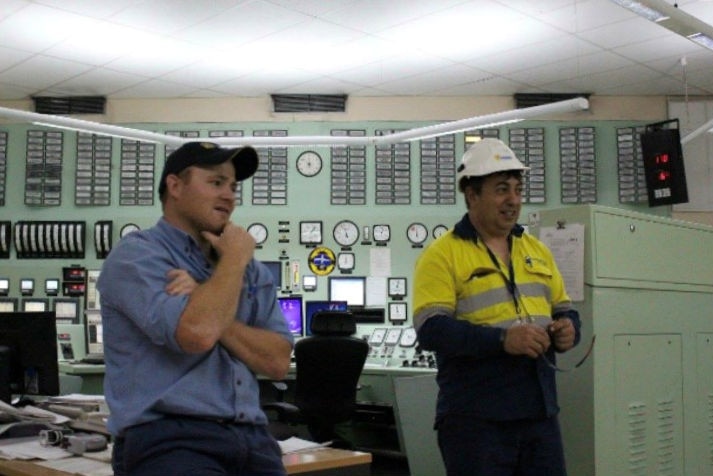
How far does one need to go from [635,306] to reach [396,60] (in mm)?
3903

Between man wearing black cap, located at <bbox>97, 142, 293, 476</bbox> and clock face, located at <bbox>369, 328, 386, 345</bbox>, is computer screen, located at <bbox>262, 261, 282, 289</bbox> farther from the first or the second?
man wearing black cap, located at <bbox>97, 142, 293, 476</bbox>

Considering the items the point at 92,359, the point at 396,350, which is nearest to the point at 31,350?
the point at 92,359

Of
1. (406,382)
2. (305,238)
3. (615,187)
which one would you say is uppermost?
(615,187)

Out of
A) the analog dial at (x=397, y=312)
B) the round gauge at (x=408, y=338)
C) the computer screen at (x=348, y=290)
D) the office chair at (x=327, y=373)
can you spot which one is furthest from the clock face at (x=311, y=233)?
the office chair at (x=327, y=373)

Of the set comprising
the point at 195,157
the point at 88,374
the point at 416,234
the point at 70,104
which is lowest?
the point at 88,374

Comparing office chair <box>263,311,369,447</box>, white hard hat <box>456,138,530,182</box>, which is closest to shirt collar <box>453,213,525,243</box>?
white hard hat <box>456,138,530,182</box>

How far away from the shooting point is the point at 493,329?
2.25m

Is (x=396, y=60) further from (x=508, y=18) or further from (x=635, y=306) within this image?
(x=635, y=306)

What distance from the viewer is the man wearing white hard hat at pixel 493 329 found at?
2.23 metres

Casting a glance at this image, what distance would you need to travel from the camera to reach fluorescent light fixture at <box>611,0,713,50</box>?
175 inches

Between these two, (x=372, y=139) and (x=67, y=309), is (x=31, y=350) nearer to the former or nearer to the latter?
(x=372, y=139)

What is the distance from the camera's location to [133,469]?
156 cm

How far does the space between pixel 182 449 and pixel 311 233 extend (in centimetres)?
589

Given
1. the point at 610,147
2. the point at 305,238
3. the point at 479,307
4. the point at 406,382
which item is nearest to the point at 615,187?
the point at 610,147
